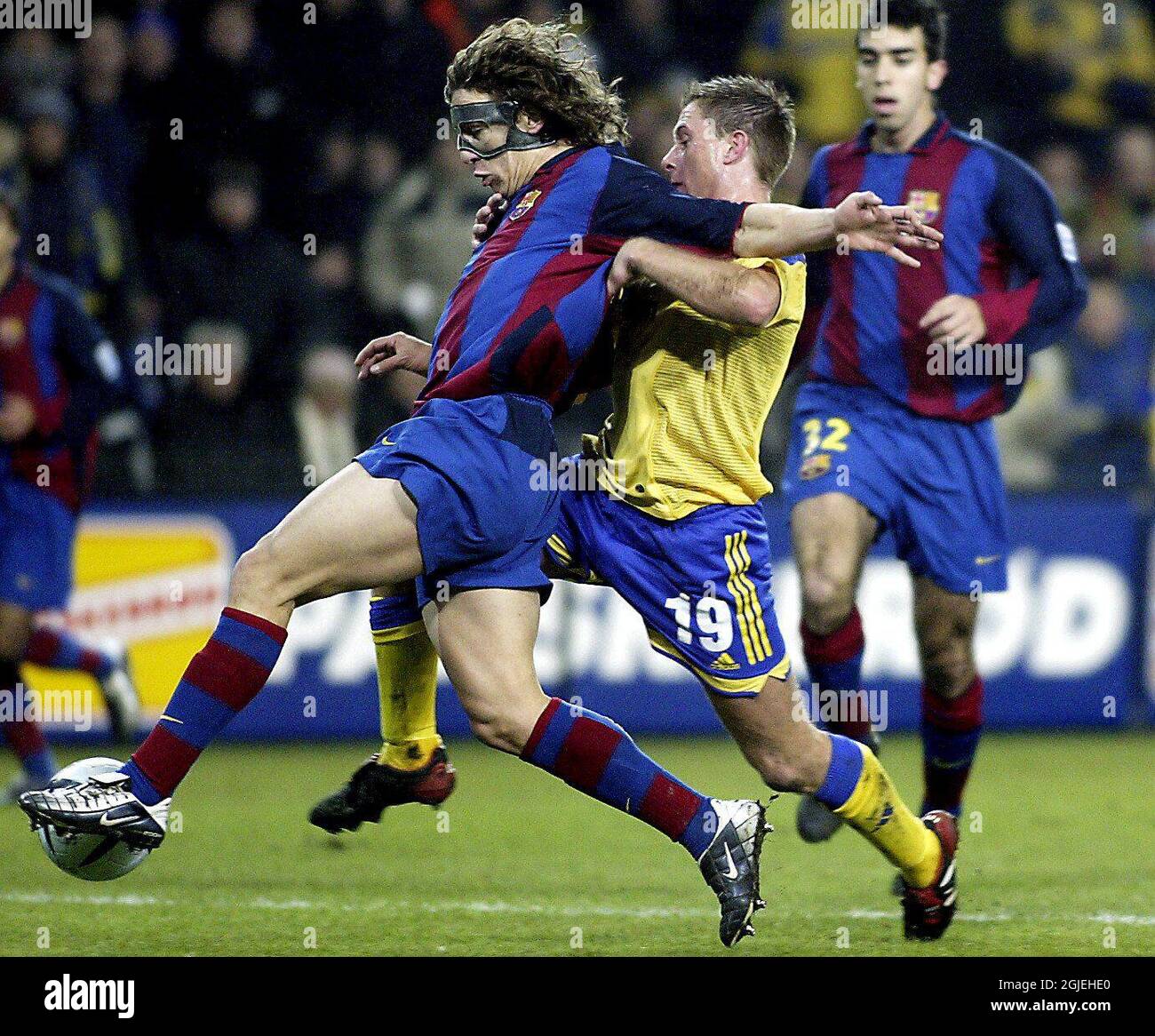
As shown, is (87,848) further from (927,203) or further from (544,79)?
(927,203)

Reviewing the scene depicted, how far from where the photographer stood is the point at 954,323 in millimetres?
4648

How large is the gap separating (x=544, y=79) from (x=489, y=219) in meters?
0.39

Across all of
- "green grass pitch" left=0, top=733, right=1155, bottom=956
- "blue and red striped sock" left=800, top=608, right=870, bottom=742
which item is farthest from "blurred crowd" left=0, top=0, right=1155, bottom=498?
"blue and red striped sock" left=800, top=608, right=870, bottom=742

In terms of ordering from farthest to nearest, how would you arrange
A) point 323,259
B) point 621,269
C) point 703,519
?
point 323,259 < point 703,519 < point 621,269

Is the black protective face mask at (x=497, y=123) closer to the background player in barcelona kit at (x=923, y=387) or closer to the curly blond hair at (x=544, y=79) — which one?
the curly blond hair at (x=544, y=79)

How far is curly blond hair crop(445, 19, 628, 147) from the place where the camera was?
388 centimetres

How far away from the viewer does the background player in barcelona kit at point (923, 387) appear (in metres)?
4.99

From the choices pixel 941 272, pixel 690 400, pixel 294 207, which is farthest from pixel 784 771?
pixel 294 207

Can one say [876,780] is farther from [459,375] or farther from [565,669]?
[565,669]

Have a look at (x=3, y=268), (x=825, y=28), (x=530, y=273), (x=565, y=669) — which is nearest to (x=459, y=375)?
(x=530, y=273)

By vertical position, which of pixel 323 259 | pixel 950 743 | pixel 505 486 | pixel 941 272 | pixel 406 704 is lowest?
pixel 950 743

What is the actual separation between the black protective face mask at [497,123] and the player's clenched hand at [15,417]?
314cm

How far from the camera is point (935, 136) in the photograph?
5.20 meters

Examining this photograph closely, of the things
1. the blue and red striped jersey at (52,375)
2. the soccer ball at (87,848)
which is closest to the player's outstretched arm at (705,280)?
the soccer ball at (87,848)
